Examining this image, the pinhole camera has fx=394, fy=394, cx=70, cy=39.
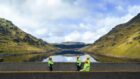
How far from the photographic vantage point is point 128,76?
31000 millimetres

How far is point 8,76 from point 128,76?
30.7ft

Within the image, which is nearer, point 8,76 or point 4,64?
point 8,76

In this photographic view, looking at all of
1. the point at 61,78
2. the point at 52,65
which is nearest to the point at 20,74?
the point at 61,78

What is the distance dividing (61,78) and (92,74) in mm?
2426

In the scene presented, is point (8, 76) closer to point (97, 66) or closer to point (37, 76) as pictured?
point (37, 76)

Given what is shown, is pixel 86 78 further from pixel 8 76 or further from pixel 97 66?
pixel 97 66

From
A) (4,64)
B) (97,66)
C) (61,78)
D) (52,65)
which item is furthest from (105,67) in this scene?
(61,78)

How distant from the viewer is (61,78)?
30609 mm

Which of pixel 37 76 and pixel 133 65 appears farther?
pixel 133 65

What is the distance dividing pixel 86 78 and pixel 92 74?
1.86 ft

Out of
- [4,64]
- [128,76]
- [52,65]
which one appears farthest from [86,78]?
[4,64]

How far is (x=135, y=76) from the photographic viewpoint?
31.0m

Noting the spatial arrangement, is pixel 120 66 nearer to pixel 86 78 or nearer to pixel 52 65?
pixel 52 65

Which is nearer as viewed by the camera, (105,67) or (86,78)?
(86,78)
